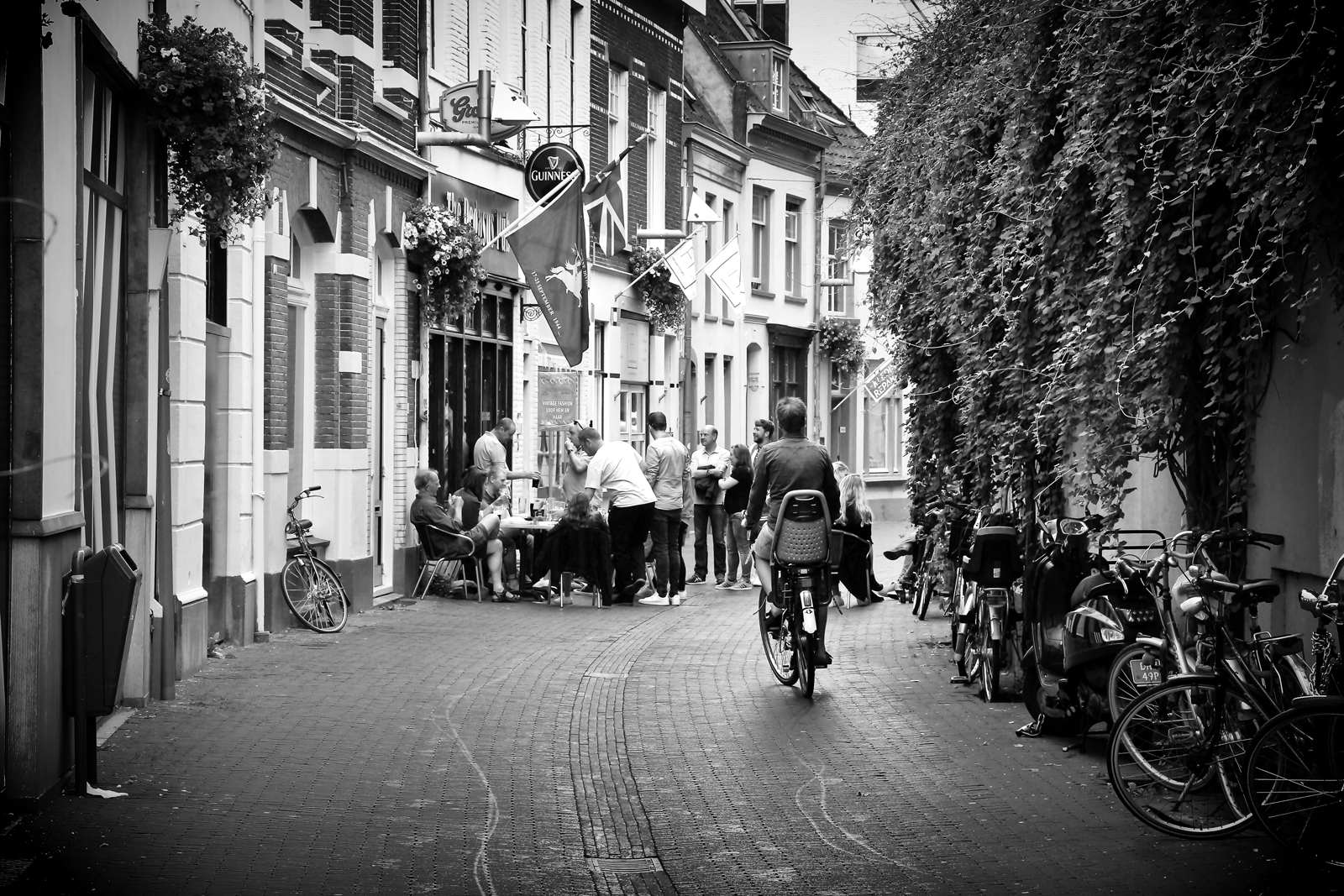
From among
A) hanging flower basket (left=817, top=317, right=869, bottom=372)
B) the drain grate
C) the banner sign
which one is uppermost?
hanging flower basket (left=817, top=317, right=869, bottom=372)

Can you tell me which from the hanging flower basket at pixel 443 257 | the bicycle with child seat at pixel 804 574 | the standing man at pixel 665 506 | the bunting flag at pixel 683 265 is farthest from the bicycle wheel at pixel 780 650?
the bunting flag at pixel 683 265

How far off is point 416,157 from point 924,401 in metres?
7.02

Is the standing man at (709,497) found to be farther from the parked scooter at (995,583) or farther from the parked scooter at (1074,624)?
the parked scooter at (1074,624)

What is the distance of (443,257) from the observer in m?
19.0

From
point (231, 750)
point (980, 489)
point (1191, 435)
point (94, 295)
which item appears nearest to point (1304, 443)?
point (1191, 435)

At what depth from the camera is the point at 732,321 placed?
37906 mm

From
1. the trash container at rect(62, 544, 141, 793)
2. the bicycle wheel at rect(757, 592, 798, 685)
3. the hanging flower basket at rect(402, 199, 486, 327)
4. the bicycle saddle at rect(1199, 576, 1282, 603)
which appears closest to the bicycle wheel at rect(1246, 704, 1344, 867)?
the bicycle saddle at rect(1199, 576, 1282, 603)

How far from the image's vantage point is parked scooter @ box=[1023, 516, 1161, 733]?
846cm

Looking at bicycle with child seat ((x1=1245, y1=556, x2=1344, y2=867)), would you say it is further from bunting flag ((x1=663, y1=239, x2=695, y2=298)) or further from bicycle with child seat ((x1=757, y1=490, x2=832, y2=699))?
bunting flag ((x1=663, y1=239, x2=695, y2=298))

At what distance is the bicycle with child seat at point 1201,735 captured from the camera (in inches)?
274

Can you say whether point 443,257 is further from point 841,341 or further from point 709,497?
point 841,341

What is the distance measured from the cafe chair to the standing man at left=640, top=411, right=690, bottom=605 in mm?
1841

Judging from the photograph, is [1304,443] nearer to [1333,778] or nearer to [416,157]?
[1333,778]

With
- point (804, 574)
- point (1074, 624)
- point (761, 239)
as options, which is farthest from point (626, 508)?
point (761, 239)
